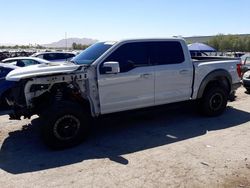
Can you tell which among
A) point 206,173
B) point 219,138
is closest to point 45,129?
point 206,173

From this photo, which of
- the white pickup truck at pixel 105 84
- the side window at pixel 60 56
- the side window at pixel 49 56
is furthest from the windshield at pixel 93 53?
the side window at pixel 60 56

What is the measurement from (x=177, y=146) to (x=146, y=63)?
1.94 m

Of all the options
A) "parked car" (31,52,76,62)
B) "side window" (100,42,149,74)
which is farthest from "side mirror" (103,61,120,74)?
"parked car" (31,52,76,62)

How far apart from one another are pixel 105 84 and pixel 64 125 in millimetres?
1124

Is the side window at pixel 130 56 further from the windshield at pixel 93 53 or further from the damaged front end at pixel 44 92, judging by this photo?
the damaged front end at pixel 44 92

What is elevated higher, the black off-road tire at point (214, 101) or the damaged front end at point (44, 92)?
the damaged front end at point (44, 92)

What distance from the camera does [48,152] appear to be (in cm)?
582

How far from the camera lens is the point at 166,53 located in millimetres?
7383

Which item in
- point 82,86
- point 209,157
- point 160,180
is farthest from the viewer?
point 82,86

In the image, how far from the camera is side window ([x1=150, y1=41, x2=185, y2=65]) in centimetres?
715

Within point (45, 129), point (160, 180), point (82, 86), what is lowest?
point (160, 180)

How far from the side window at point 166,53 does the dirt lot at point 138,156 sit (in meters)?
1.49

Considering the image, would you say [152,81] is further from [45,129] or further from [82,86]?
[45,129]

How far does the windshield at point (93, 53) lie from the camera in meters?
6.58
